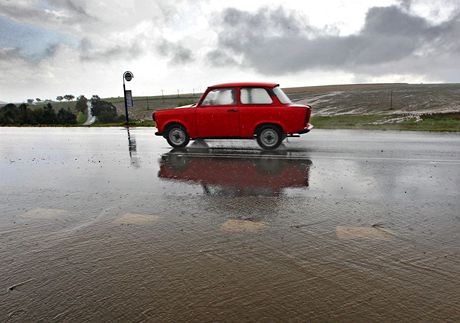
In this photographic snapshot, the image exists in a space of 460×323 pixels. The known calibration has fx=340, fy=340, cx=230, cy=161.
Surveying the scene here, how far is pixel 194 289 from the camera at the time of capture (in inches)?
96.3

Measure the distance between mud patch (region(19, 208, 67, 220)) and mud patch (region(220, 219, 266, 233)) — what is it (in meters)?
2.06

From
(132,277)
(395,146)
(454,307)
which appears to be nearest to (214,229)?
(132,277)

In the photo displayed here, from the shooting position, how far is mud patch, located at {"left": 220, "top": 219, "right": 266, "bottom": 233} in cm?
354

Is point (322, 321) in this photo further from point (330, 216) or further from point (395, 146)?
point (395, 146)

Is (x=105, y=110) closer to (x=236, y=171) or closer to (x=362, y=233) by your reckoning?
(x=236, y=171)

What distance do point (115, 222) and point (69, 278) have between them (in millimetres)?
1222

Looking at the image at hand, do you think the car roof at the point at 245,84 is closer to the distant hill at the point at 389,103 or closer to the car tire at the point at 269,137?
the car tire at the point at 269,137

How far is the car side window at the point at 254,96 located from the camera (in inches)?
360

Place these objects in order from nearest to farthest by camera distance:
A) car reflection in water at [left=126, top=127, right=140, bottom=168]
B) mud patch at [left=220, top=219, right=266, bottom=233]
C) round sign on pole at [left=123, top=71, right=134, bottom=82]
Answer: mud patch at [left=220, top=219, right=266, bottom=233], car reflection in water at [left=126, top=127, right=140, bottom=168], round sign on pole at [left=123, top=71, right=134, bottom=82]

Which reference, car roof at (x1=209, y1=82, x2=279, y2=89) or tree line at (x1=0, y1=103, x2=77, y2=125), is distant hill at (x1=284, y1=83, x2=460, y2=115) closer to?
car roof at (x1=209, y1=82, x2=279, y2=89)

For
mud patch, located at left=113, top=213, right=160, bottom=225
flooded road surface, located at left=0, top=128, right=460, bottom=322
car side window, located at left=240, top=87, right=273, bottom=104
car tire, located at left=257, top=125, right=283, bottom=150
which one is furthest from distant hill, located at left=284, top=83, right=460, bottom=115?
mud patch, located at left=113, top=213, right=160, bottom=225

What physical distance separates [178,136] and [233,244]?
7031 millimetres

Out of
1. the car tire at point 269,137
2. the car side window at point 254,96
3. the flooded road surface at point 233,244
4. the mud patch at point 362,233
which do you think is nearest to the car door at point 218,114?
the car side window at point 254,96

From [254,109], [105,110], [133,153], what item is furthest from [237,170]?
[105,110]
